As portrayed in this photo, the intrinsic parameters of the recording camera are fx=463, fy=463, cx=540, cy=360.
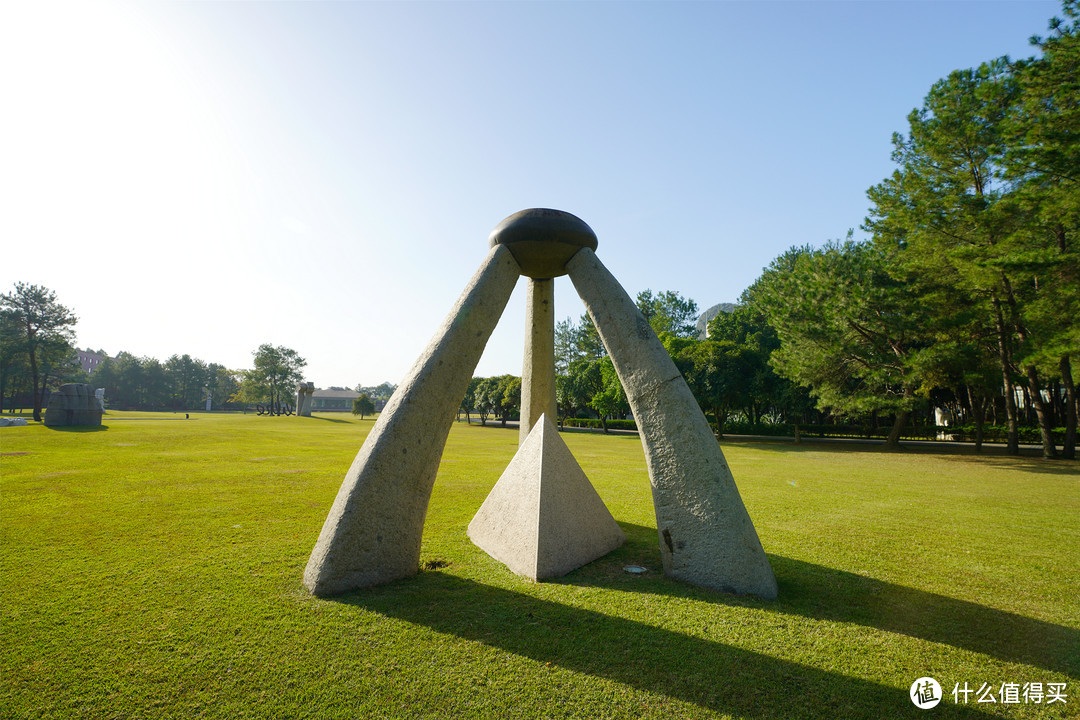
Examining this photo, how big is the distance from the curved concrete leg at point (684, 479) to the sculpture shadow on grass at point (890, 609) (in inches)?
9.0

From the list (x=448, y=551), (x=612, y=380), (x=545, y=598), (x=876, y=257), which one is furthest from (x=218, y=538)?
(x=612, y=380)

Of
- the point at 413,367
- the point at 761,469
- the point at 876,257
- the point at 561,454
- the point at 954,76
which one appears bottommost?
the point at 761,469

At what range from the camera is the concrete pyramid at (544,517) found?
545cm

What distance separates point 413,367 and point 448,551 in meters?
2.64

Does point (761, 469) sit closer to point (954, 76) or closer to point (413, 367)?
point (413, 367)

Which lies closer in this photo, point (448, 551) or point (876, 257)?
point (448, 551)

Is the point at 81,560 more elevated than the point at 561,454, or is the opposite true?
the point at 561,454

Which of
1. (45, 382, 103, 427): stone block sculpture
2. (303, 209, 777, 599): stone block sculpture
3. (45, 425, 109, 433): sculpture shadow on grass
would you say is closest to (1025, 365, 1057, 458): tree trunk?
(303, 209, 777, 599): stone block sculpture

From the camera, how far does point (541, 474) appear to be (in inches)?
220

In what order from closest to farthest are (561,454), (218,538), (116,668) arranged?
(116,668)
(561,454)
(218,538)

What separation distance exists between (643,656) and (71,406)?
34.4 m

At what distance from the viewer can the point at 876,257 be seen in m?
21.3

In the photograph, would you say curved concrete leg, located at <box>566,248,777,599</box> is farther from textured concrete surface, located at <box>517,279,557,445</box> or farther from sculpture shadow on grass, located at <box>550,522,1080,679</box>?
textured concrete surface, located at <box>517,279,557,445</box>

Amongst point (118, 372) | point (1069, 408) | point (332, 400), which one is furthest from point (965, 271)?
point (332, 400)
